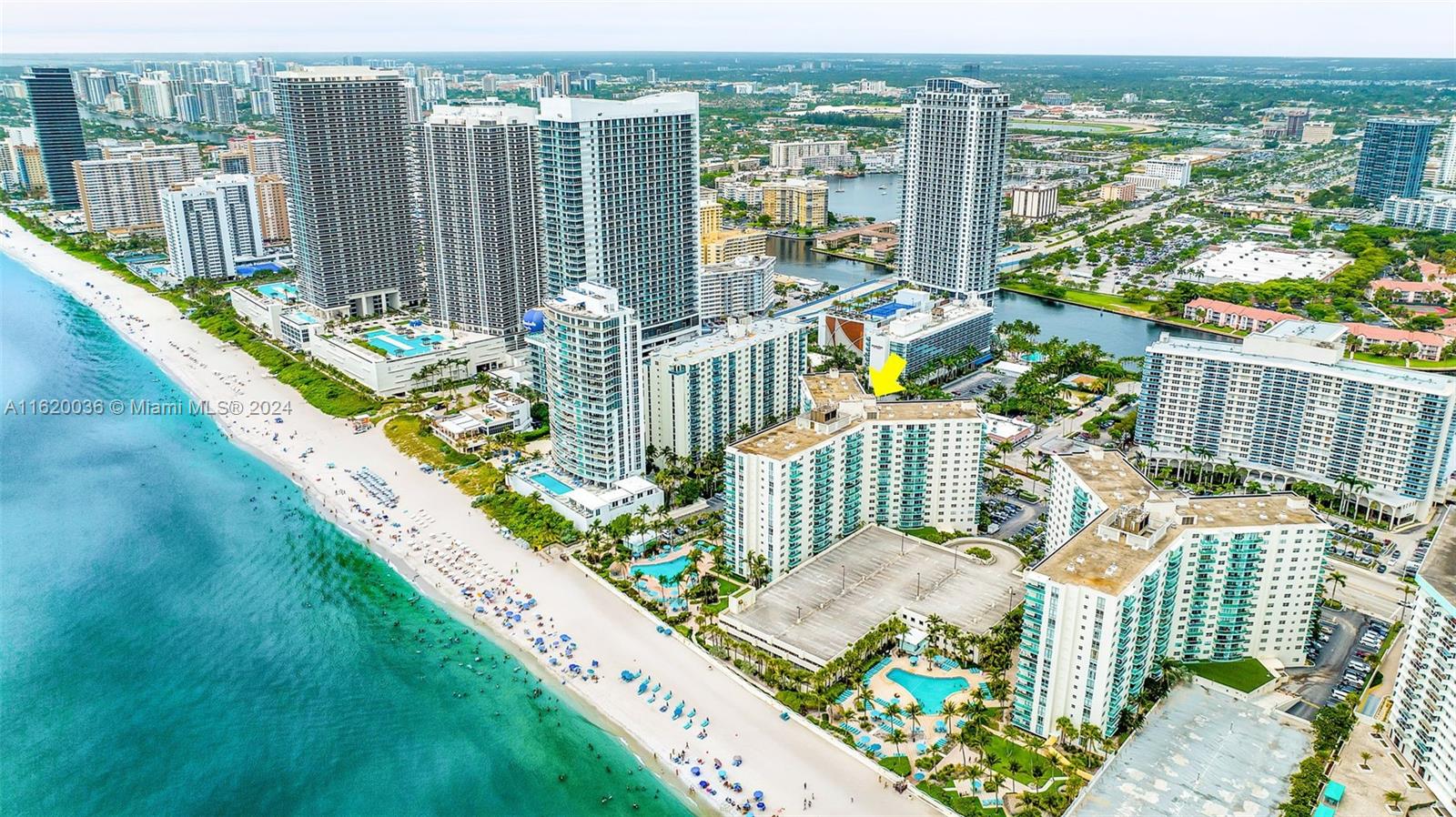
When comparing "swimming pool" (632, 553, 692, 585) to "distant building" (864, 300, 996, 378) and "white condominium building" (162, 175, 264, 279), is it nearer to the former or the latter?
"distant building" (864, 300, 996, 378)

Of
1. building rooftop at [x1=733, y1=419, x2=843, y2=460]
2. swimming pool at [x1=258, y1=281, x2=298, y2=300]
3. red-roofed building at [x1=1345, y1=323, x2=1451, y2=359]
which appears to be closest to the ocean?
building rooftop at [x1=733, y1=419, x2=843, y2=460]

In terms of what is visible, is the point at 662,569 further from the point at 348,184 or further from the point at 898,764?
the point at 348,184

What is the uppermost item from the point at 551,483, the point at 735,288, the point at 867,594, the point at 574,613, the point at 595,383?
the point at 595,383

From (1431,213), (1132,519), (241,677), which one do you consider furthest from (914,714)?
(1431,213)

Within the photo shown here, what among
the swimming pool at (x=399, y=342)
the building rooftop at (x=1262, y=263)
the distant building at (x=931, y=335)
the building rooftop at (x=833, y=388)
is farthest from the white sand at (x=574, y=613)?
the building rooftop at (x=1262, y=263)

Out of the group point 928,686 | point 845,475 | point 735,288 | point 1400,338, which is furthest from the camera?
point 735,288

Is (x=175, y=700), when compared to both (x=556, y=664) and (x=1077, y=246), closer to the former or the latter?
(x=556, y=664)
